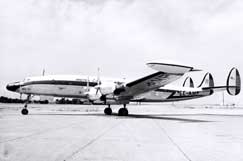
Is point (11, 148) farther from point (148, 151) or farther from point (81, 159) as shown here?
point (148, 151)

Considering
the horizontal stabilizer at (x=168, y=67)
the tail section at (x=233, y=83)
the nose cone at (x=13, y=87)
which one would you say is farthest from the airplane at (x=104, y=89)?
the tail section at (x=233, y=83)

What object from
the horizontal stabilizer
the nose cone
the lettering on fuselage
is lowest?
the lettering on fuselage

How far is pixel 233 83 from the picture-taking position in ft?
93.6

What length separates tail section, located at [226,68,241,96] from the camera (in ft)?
92.6

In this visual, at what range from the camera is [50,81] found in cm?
2309

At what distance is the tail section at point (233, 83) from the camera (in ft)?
92.6

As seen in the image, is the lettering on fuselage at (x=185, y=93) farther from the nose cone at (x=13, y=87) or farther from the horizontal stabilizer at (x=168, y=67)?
the nose cone at (x=13, y=87)

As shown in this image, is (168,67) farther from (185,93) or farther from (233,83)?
(233,83)

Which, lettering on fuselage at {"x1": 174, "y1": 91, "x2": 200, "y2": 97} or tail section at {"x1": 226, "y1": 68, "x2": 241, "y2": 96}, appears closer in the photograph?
lettering on fuselage at {"x1": 174, "y1": 91, "x2": 200, "y2": 97}

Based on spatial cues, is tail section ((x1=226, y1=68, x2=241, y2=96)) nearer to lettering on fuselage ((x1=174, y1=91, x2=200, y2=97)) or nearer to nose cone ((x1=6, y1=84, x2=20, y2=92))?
lettering on fuselage ((x1=174, y1=91, x2=200, y2=97))

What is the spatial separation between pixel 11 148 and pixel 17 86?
1741 cm

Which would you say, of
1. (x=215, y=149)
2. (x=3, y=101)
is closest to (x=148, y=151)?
(x=215, y=149)

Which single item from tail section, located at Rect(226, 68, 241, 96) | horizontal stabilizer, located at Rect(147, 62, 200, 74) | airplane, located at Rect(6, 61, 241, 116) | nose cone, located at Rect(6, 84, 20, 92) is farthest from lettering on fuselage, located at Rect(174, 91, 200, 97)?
nose cone, located at Rect(6, 84, 20, 92)

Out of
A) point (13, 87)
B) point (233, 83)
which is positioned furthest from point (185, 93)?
point (13, 87)
